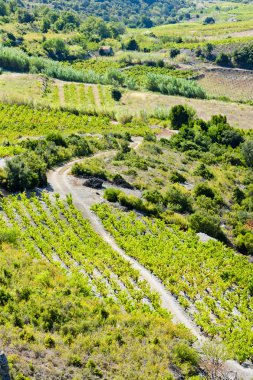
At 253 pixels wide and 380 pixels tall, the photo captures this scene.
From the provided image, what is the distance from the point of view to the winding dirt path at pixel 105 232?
92.7 ft

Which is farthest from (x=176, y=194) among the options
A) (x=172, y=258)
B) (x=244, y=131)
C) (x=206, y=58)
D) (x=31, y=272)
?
(x=206, y=58)

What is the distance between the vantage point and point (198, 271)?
118 feet

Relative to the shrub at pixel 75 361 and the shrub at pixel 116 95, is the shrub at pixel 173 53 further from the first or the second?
the shrub at pixel 75 361

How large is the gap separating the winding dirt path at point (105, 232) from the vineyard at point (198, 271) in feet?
1.45

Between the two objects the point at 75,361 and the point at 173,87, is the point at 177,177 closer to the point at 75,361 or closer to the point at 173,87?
the point at 75,361

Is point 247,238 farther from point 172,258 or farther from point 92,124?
point 92,124

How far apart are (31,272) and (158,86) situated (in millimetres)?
104451

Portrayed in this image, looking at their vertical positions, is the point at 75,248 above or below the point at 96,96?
above

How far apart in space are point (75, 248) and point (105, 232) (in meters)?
5.24

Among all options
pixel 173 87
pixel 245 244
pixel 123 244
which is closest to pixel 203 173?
pixel 245 244

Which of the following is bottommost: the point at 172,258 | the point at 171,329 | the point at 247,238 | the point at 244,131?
the point at 244,131

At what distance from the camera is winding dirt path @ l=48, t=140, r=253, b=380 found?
28266 mm

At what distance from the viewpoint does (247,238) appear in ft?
151

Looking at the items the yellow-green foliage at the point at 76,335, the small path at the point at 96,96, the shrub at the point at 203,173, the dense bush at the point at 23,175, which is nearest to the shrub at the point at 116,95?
the small path at the point at 96,96
